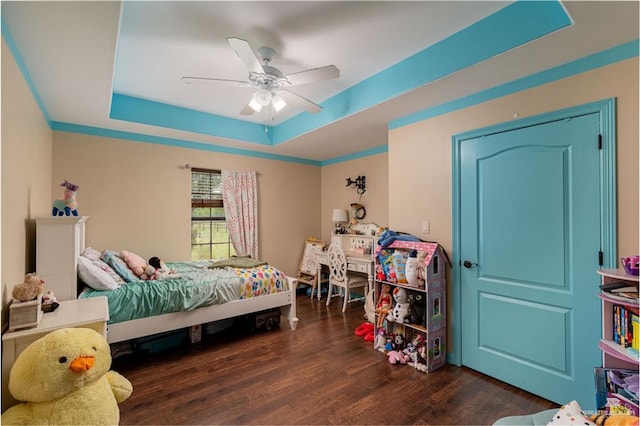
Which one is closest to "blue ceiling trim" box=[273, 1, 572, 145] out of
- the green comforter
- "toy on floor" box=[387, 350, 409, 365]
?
the green comforter

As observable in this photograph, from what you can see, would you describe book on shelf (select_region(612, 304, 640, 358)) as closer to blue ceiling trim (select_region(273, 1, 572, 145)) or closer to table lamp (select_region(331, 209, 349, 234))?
blue ceiling trim (select_region(273, 1, 572, 145))

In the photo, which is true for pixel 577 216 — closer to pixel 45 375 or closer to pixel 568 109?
pixel 568 109

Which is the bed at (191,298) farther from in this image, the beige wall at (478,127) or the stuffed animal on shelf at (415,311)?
the beige wall at (478,127)

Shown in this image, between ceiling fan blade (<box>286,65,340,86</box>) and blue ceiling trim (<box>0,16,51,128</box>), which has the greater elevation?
ceiling fan blade (<box>286,65,340,86</box>)

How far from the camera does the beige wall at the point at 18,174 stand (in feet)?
5.34

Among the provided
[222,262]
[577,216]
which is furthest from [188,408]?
[577,216]

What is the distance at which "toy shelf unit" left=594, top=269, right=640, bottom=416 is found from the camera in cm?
138

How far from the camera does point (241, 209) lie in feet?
14.9

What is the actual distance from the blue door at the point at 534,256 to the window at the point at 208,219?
3359 mm

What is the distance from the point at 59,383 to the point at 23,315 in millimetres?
588

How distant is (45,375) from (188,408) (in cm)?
102

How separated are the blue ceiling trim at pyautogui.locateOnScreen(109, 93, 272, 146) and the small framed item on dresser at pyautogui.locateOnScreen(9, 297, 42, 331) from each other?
2.27 meters

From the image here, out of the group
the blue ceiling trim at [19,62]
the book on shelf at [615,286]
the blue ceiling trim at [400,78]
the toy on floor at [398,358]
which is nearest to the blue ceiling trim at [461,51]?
the blue ceiling trim at [400,78]

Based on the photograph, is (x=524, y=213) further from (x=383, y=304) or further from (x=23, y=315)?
(x=23, y=315)
